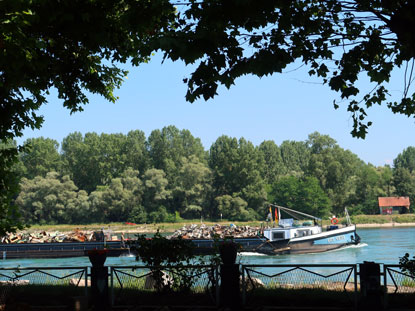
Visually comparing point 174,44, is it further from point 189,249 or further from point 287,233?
point 287,233

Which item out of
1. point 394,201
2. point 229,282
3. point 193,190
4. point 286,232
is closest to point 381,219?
point 394,201

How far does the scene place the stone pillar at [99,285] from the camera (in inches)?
488

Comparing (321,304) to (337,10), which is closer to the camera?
(321,304)

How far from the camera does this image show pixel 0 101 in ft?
45.5

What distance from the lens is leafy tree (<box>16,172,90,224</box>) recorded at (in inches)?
3656

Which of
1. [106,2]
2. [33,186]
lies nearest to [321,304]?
[106,2]

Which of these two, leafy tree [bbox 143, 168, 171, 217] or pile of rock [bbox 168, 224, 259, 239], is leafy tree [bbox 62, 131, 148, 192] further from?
pile of rock [bbox 168, 224, 259, 239]

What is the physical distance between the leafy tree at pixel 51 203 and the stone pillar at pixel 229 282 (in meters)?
82.2

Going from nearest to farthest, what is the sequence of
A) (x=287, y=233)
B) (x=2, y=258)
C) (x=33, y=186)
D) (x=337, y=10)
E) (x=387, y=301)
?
(x=387, y=301) → (x=337, y=10) → (x=287, y=233) → (x=2, y=258) → (x=33, y=186)

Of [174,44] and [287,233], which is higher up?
[174,44]

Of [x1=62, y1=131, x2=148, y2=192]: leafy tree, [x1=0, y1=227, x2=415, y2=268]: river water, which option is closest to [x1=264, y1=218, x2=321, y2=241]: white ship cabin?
[x1=0, y1=227, x2=415, y2=268]: river water

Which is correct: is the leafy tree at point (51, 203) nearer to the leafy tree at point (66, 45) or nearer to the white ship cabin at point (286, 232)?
the white ship cabin at point (286, 232)

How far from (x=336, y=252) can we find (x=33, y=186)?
216 feet

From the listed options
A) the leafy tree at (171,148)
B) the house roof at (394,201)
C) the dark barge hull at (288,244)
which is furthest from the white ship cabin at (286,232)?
the leafy tree at (171,148)
